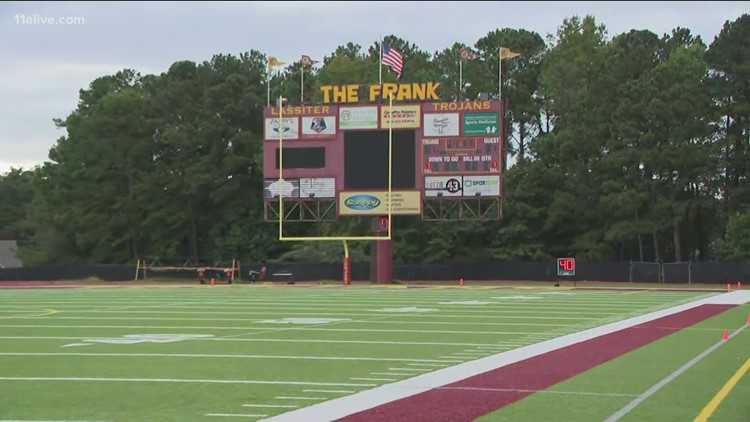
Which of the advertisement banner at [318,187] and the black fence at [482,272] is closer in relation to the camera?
the advertisement banner at [318,187]

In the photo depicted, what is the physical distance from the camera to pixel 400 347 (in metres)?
15.0

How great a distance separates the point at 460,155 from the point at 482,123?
6.29 ft

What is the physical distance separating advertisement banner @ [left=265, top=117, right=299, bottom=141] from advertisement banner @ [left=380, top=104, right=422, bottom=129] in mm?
4530

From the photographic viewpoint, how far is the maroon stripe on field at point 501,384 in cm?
880

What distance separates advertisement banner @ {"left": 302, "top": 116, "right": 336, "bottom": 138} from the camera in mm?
46219

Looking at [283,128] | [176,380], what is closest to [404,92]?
[283,128]

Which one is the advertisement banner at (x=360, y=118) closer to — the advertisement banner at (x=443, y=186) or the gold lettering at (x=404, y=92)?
the gold lettering at (x=404, y=92)

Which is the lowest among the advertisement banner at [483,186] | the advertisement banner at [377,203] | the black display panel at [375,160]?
the advertisement banner at [377,203]

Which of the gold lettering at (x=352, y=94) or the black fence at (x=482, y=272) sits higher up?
the gold lettering at (x=352, y=94)

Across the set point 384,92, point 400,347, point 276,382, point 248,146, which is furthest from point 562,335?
point 248,146

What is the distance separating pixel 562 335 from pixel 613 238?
4531cm

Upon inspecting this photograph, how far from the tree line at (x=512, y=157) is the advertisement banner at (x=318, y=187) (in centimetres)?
1509

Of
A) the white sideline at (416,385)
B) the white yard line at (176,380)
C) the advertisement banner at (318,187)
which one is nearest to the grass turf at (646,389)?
the white sideline at (416,385)

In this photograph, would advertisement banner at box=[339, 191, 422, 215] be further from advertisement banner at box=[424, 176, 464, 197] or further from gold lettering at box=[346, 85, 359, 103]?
gold lettering at box=[346, 85, 359, 103]
